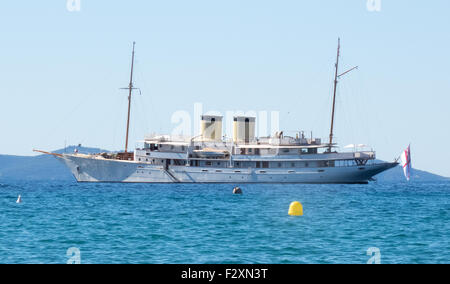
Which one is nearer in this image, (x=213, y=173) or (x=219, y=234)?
(x=219, y=234)

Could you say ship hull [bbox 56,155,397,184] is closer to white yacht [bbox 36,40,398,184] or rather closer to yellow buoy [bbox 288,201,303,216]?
white yacht [bbox 36,40,398,184]

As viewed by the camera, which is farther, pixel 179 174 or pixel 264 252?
pixel 179 174

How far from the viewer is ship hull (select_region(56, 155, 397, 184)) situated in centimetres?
8269

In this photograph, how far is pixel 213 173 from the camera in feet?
273

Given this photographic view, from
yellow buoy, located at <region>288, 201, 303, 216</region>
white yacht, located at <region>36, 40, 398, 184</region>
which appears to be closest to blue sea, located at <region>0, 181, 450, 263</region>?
yellow buoy, located at <region>288, 201, 303, 216</region>

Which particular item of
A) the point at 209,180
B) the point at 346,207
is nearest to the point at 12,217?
the point at 346,207

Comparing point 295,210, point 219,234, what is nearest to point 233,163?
point 295,210

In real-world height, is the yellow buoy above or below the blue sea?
above

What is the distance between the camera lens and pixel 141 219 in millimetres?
34062

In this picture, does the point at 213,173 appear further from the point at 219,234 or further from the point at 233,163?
the point at 219,234

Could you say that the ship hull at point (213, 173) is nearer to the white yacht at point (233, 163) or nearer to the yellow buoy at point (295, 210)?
the white yacht at point (233, 163)

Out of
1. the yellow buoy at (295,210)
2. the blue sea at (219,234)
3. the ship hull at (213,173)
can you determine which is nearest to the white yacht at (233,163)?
the ship hull at (213,173)
